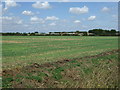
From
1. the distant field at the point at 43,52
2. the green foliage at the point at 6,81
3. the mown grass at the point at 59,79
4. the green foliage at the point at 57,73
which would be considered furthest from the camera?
the distant field at the point at 43,52

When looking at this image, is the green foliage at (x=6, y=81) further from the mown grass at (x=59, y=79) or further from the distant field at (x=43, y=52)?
the distant field at (x=43, y=52)

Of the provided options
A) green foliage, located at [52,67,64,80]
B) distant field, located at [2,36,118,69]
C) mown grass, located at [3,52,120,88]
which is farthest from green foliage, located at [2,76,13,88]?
distant field, located at [2,36,118,69]

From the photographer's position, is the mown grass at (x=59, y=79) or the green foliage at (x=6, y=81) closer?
the green foliage at (x=6, y=81)

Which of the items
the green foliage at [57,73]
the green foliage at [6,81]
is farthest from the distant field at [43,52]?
the green foliage at [6,81]

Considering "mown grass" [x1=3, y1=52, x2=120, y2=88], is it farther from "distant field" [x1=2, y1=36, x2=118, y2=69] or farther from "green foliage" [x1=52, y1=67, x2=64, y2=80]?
"distant field" [x1=2, y1=36, x2=118, y2=69]

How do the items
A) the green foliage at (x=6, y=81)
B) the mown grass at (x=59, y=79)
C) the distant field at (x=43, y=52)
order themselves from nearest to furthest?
the green foliage at (x=6, y=81)
the mown grass at (x=59, y=79)
the distant field at (x=43, y=52)

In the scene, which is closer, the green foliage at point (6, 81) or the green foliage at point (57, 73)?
the green foliage at point (6, 81)

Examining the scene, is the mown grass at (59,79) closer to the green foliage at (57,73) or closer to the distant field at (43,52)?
the green foliage at (57,73)

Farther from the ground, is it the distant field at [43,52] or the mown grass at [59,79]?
the distant field at [43,52]

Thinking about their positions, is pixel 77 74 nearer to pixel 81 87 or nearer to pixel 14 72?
pixel 81 87

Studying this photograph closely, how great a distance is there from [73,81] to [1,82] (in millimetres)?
2382

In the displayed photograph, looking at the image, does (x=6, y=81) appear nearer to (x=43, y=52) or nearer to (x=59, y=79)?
(x=59, y=79)

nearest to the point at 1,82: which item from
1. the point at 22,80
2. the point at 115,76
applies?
the point at 22,80

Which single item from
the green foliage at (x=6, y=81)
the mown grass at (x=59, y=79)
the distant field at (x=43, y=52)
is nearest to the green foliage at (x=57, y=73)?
the mown grass at (x=59, y=79)
